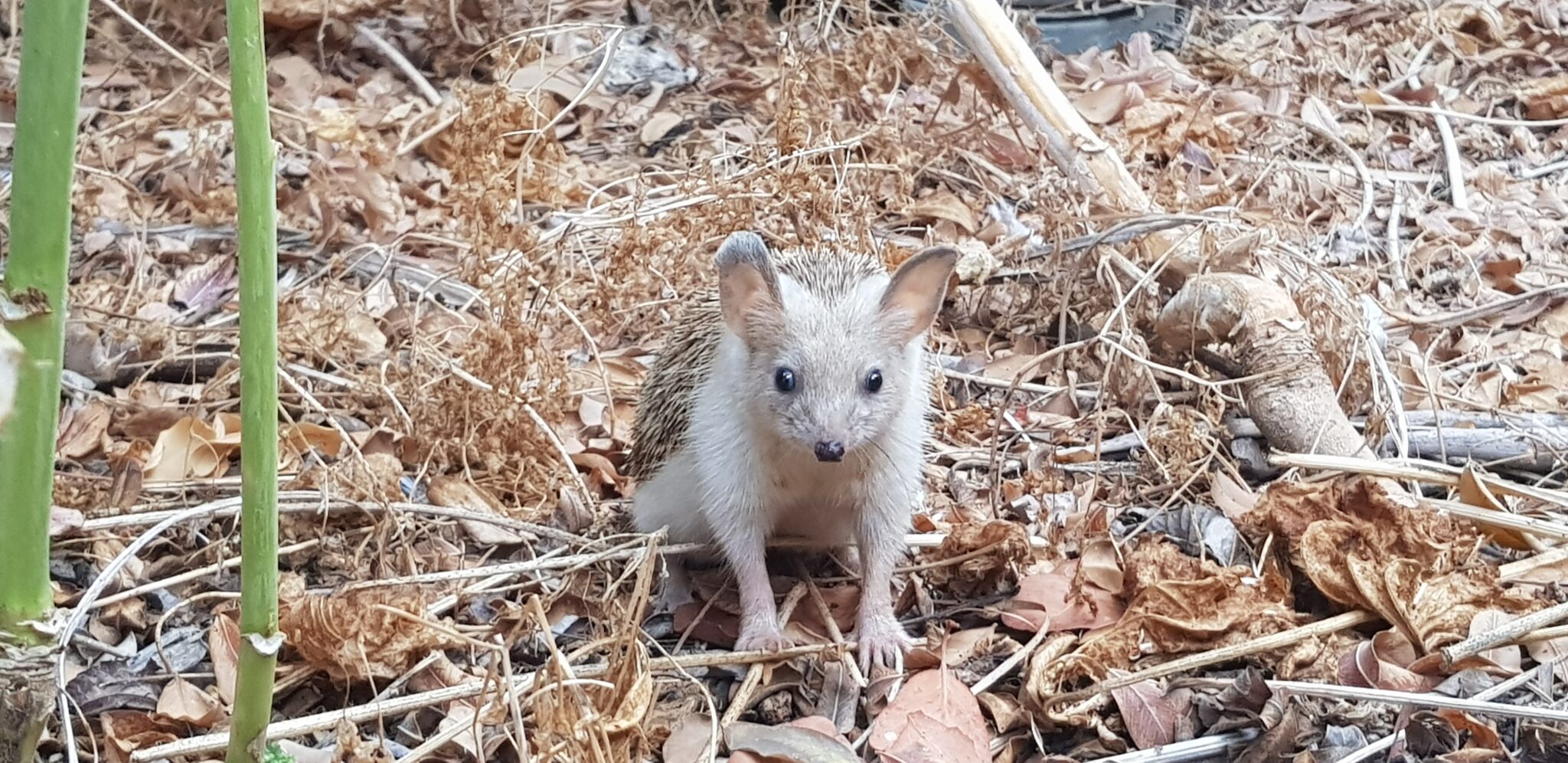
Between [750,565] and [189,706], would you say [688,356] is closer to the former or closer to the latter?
[750,565]

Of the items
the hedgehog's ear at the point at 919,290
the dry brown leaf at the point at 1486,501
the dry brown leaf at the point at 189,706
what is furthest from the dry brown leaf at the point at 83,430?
the dry brown leaf at the point at 1486,501

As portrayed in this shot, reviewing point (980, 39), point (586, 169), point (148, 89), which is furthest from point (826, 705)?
point (148, 89)

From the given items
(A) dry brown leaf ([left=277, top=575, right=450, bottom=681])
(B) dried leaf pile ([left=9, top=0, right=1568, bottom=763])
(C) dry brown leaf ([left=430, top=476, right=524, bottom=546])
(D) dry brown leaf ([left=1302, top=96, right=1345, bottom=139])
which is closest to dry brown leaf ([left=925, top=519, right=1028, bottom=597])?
(B) dried leaf pile ([left=9, top=0, right=1568, bottom=763])

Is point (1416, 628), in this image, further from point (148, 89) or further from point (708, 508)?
point (148, 89)

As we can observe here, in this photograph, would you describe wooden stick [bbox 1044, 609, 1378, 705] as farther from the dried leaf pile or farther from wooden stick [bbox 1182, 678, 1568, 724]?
wooden stick [bbox 1182, 678, 1568, 724]

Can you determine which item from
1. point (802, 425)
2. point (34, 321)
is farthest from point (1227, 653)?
point (34, 321)
